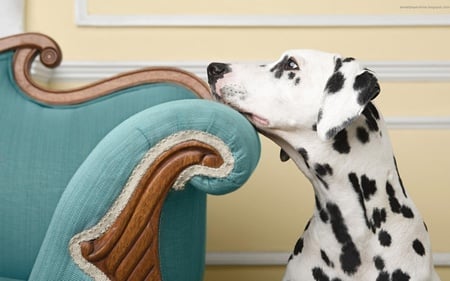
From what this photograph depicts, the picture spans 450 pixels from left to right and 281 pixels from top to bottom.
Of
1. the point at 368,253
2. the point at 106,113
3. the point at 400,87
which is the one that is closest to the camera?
the point at 368,253

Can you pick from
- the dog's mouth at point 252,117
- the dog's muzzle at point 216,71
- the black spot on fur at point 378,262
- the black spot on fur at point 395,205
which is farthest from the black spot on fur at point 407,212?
the dog's muzzle at point 216,71

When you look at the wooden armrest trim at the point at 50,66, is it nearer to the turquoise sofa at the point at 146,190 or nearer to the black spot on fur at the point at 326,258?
the turquoise sofa at the point at 146,190

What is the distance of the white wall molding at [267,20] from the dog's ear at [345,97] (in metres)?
0.93

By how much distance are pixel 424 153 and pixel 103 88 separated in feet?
3.59

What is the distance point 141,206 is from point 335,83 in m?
0.44

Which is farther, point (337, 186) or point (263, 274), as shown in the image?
point (263, 274)

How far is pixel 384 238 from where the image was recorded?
4.16 feet

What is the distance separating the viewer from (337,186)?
130cm

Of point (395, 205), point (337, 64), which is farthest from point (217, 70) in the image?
point (395, 205)

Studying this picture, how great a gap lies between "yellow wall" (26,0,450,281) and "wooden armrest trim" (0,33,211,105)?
28 centimetres

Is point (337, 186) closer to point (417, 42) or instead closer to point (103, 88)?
point (103, 88)

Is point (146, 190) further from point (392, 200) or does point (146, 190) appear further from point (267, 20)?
point (267, 20)

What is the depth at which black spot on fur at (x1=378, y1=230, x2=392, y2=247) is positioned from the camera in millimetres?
1264

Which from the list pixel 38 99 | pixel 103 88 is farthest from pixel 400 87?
pixel 38 99
